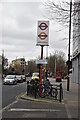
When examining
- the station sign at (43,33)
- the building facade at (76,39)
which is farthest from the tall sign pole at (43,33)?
the building facade at (76,39)

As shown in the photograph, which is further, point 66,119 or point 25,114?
point 25,114

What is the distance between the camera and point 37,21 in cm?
1967

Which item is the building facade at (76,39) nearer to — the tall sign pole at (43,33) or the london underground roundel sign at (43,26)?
the tall sign pole at (43,33)

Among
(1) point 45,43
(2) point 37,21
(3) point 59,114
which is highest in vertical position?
(2) point 37,21

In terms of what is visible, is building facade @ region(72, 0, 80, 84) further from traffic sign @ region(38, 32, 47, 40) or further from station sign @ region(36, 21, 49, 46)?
traffic sign @ region(38, 32, 47, 40)

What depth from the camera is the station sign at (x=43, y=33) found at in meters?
19.7

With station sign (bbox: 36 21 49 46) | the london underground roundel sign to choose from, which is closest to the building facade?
station sign (bbox: 36 21 49 46)

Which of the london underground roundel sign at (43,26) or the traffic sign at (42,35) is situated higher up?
the london underground roundel sign at (43,26)

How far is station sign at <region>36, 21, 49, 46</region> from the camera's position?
19.7 meters

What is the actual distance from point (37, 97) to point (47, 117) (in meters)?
7.81

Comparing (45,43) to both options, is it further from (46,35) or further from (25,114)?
(25,114)

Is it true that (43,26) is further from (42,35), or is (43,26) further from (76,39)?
(76,39)

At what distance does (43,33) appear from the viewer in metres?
19.7

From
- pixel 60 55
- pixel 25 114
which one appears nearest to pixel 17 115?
pixel 25 114
